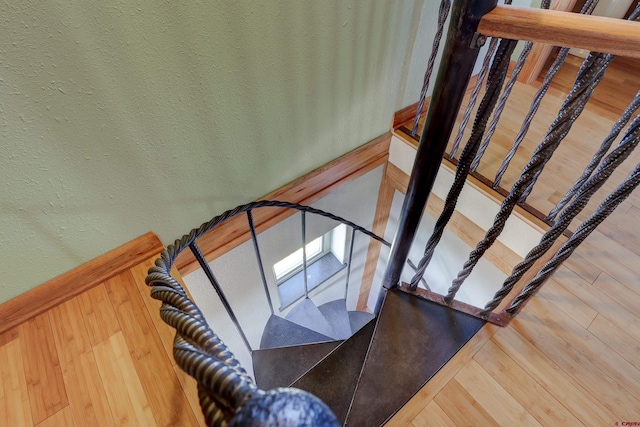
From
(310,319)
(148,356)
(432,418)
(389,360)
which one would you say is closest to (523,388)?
(432,418)

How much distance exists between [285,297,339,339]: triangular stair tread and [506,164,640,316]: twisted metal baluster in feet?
5.39

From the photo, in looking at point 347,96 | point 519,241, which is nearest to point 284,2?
point 347,96

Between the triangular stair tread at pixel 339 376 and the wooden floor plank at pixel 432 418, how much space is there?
0.91 ft

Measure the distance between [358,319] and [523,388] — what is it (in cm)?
194

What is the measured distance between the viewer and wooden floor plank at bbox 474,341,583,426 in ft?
3.33

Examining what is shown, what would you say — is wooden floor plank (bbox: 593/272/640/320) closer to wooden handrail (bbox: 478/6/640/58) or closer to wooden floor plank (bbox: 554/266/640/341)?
wooden floor plank (bbox: 554/266/640/341)

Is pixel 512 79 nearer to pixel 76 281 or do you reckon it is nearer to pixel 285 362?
pixel 285 362

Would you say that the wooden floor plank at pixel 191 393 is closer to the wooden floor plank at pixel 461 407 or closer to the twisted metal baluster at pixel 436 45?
the wooden floor plank at pixel 461 407

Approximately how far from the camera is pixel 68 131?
3.14ft

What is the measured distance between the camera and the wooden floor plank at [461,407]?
1.02 m

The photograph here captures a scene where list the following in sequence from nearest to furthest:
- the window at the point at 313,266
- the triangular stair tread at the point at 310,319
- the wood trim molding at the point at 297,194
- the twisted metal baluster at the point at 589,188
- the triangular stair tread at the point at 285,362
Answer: the twisted metal baluster at the point at 589,188
the wood trim molding at the point at 297,194
the triangular stair tread at the point at 285,362
the triangular stair tread at the point at 310,319
the window at the point at 313,266

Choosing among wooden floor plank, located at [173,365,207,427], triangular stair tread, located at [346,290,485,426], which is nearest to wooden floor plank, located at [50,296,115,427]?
wooden floor plank, located at [173,365,207,427]

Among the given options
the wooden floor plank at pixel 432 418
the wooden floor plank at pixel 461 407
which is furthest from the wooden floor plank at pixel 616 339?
the wooden floor plank at pixel 432 418

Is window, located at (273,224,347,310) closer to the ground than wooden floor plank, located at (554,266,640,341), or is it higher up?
closer to the ground
